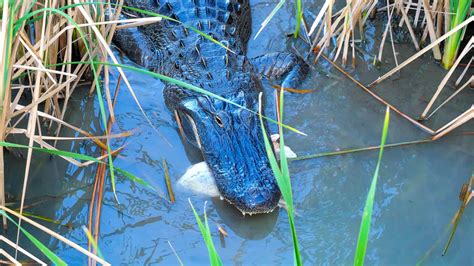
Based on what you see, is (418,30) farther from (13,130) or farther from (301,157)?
(13,130)

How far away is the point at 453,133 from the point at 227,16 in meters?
1.58

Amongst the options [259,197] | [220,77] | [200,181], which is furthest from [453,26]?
[200,181]

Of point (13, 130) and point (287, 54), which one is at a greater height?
point (13, 130)

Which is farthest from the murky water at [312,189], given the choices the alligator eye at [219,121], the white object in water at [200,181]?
the alligator eye at [219,121]

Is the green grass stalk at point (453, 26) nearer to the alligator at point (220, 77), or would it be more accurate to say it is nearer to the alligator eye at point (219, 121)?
the alligator at point (220, 77)

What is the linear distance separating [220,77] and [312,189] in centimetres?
89

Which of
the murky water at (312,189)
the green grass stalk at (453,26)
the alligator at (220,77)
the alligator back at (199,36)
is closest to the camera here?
the murky water at (312,189)

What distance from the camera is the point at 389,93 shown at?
3.79m

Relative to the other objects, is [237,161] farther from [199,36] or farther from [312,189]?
[199,36]

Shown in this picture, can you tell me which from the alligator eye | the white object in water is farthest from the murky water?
the alligator eye

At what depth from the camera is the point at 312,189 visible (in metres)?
3.29

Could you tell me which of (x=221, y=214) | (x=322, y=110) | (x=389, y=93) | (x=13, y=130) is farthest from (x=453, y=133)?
(x=13, y=130)

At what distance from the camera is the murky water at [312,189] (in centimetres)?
300

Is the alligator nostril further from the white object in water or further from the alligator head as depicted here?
the white object in water
